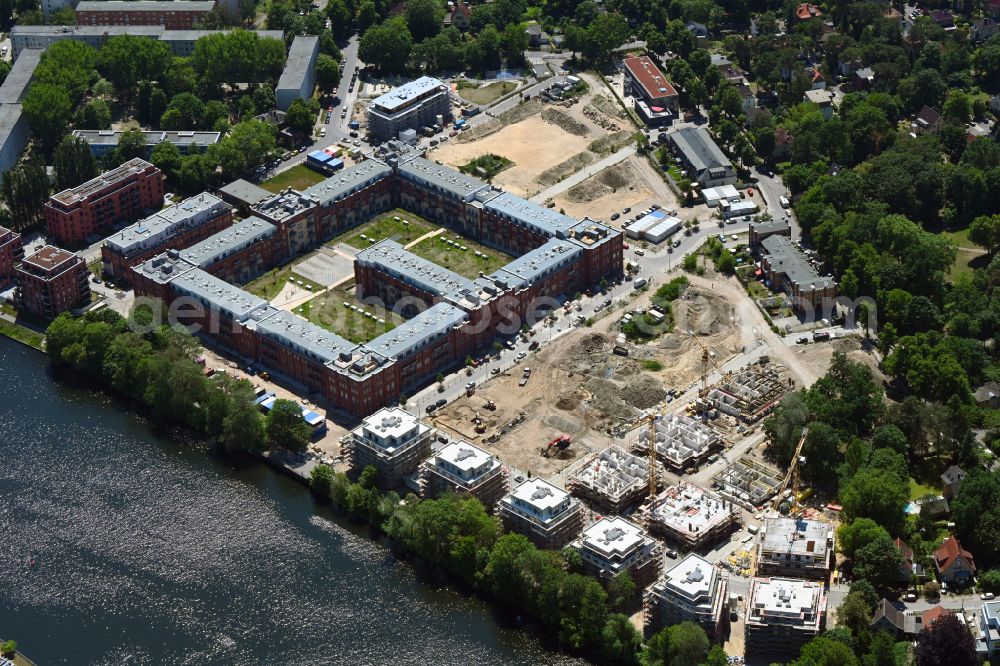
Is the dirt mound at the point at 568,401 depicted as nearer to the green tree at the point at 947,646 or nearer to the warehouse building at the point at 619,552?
the warehouse building at the point at 619,552

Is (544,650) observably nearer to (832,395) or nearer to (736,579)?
(736,579)

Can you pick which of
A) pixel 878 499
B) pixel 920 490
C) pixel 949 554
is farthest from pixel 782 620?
pixel 920 490

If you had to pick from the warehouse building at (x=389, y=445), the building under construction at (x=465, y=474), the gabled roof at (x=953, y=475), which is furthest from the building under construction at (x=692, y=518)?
the warehouse building at (x=389, y=445)

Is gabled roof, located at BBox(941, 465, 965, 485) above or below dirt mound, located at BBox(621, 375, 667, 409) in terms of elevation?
above

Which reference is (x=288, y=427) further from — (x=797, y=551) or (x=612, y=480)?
(x=797, y=551)

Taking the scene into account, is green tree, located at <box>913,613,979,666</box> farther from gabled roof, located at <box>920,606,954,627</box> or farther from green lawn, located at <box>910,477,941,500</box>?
green lawn, located at <box>910,477,941,500</box>

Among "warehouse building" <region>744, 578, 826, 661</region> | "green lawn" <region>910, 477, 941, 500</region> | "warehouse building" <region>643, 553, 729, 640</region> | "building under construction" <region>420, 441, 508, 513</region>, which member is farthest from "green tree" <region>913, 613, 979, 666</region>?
"building under construction" <region>420, 441, 508, 513</region>
